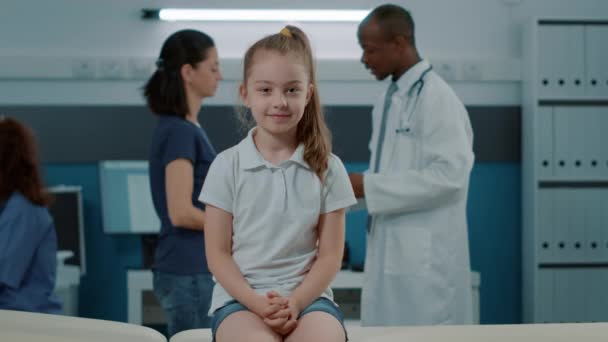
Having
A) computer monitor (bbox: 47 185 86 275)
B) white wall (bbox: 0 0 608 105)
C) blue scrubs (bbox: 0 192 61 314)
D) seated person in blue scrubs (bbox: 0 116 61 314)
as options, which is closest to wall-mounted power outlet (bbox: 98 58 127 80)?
white wall (bbox: 0 0 608 105)

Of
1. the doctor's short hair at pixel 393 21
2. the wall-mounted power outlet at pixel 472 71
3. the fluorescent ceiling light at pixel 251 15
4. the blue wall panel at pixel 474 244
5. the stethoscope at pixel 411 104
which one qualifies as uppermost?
the fluorescent ceiling light at pixel 251 15

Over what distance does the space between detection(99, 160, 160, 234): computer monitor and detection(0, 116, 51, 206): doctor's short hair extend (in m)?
1.33

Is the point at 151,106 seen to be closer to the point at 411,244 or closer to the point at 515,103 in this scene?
the point at 411,244

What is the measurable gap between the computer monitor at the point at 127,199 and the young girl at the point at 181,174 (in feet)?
5.36

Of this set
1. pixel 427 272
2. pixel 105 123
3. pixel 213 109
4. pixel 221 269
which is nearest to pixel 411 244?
pixel 427 272

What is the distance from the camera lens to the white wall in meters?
3.86

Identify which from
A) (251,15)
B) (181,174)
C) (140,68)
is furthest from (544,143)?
(181,174)

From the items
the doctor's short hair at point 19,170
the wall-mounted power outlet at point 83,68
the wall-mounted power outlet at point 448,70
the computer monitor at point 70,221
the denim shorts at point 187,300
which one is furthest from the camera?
the wall-mounted power outlet at point 448,70

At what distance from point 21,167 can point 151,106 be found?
1.68 feet

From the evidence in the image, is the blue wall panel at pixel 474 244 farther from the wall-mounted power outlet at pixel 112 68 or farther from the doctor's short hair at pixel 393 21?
the doctor's short hair at pixel 393 21

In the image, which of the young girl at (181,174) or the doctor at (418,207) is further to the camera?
→ the doctor at (418,207)

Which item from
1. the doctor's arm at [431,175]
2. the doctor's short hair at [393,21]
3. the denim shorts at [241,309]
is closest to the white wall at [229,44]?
the doctor's short hair at [393,21]

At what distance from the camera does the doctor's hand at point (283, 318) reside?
133cm

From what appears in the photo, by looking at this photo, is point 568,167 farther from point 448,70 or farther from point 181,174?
point 181,174
